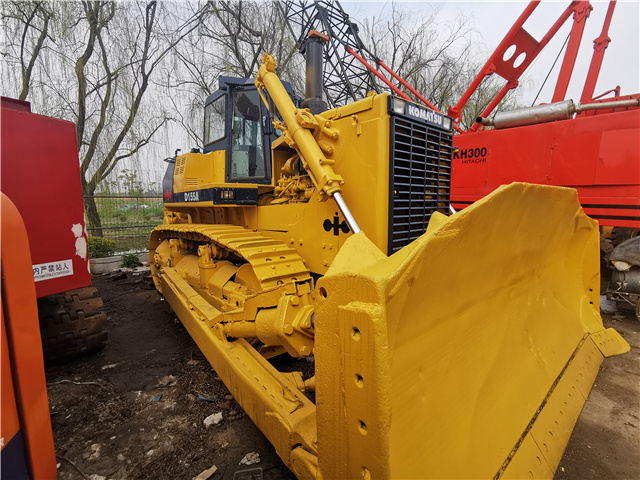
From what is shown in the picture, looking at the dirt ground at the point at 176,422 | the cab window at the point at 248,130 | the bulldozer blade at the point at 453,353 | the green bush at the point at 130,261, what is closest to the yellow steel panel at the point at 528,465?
the bulldozer blade at the point at 453,353

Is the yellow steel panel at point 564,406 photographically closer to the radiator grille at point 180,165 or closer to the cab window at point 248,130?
the cab window at point 248,130

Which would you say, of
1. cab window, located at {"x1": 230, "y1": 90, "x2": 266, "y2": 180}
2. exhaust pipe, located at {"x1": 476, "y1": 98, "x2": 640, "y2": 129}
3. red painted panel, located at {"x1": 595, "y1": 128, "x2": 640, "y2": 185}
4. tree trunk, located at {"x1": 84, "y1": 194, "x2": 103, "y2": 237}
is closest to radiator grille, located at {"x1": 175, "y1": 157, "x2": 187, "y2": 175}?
cab window, located at {"x1": 230, "y1": 90, "x2": 266, "y2": 180}

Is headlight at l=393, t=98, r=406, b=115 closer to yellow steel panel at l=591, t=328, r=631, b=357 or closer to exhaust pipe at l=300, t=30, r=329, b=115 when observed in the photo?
exhaust pipe at l=300, t=30, r=329, b=115

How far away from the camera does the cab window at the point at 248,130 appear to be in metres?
3.93

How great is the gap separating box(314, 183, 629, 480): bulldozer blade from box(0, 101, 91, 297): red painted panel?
8.32ft

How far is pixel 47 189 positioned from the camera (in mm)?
2523

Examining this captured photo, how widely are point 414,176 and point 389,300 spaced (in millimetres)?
1834

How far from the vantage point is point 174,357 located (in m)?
3.48

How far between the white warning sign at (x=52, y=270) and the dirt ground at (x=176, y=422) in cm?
101

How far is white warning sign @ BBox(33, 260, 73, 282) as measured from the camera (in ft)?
8.14

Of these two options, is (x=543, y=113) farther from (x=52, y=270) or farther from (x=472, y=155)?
(x=52, y=270)

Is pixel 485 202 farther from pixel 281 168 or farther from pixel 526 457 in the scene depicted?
pixel 281 168

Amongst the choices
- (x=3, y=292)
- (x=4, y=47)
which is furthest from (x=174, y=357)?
(x=4, y=47)

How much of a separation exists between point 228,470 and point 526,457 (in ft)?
5.43
